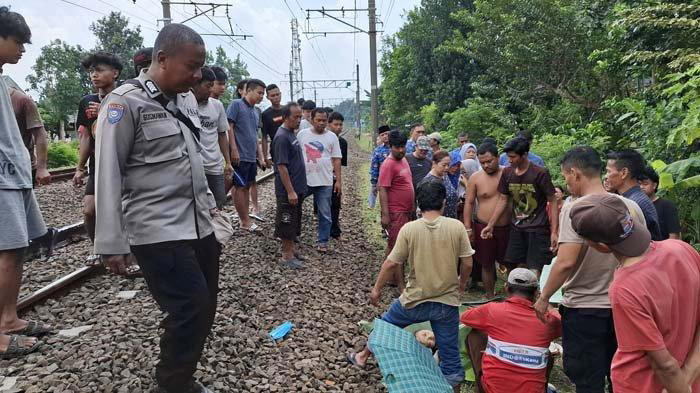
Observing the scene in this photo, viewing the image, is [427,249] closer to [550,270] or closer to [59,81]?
[550,270]

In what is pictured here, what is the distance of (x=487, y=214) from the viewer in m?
5.16

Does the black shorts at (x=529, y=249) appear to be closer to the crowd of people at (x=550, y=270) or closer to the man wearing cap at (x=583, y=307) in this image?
the crowd of people at (x=550, y=270)

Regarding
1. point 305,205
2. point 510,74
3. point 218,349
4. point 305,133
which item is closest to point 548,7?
point 510,74

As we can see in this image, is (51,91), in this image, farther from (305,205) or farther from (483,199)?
(483,199)

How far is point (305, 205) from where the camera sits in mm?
9992

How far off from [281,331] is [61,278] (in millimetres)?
2264

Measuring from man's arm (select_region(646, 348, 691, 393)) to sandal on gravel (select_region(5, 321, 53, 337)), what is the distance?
12.5 feet

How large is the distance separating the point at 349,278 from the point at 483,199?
6.20ft

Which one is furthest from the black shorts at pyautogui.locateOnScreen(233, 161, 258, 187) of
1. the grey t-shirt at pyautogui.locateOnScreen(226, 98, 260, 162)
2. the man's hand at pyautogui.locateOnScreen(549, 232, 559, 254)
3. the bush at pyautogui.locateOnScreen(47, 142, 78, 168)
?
the bush at pyautogui.locateOnScreen(47, 142, 78, 168)

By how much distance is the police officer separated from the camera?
2.36 m

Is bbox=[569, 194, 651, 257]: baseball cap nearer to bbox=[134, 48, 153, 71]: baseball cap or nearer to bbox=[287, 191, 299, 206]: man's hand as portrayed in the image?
bbox=[134, 48, 153, 71]: baseball cap

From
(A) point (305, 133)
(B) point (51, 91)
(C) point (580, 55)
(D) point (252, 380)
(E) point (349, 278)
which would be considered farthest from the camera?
(B) point (51, 91)

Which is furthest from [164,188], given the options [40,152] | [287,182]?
[287,182]

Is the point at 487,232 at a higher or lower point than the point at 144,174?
lower
